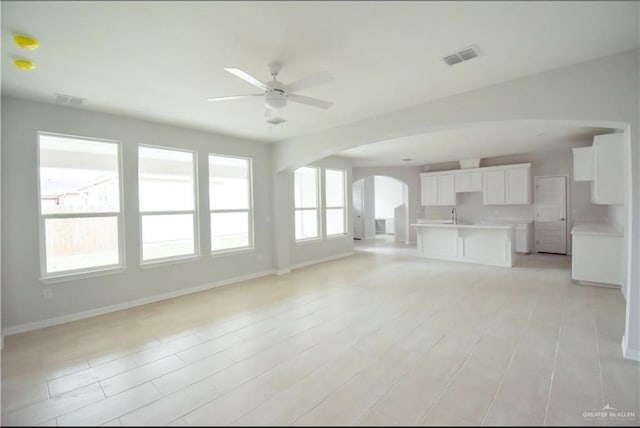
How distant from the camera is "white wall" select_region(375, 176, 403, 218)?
39.4 feet

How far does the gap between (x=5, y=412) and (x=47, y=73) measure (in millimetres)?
2856

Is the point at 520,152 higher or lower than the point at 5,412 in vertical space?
higher

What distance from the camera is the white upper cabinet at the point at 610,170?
3.82 meters

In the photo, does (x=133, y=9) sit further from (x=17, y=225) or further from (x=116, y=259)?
(x=116, y=259)

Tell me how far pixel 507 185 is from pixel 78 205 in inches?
361

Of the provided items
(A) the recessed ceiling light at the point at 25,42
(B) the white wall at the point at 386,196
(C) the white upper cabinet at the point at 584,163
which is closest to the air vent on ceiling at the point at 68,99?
(A) the recessed ceiling light at the point at 25,42

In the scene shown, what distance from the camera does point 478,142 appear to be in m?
6.07

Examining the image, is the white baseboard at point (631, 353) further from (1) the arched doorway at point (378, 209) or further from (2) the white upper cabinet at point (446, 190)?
(1) the arched doorway at point (378, 209)

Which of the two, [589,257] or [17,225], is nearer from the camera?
[17,225]

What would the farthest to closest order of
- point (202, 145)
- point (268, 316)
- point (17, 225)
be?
1. point (202, 145)
2. point (268, 316)
3. point (17, 225)

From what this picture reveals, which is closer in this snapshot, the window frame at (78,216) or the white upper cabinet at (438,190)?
the window frame at (78,216)

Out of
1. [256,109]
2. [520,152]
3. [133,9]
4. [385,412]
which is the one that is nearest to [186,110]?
[256,109]

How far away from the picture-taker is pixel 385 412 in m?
1.86

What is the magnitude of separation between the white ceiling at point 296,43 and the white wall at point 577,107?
17cm
